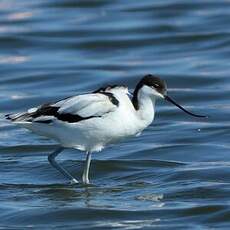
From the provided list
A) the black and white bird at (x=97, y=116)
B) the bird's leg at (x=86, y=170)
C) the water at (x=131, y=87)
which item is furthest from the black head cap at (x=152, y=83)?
the water at (x=131, y=87)

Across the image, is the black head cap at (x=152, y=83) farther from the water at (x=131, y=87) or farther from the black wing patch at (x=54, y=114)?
the water at (x=131, y=87)

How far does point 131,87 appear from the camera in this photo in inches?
719

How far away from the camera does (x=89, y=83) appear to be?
18812mm

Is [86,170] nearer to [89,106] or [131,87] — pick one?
[89,106]

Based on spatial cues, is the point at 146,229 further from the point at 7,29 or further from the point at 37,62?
the point at 7,29

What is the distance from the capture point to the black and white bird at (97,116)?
12.1m

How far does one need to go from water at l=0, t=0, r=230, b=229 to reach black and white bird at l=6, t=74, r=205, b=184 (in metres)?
0.58

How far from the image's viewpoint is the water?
37.2ft

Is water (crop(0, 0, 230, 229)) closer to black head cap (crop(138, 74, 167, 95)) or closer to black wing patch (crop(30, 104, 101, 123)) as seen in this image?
black wing patch (crop(30, 104, 101, 123))

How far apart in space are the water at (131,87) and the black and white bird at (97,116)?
581 mm

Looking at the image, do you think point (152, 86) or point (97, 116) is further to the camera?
point (152, 86)

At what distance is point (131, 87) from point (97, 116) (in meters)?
6.16

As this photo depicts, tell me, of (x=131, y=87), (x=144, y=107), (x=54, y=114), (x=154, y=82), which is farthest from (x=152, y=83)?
(x=131, y=87)

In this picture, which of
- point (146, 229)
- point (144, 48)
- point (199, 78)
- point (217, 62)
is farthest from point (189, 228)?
point (144, 48)
